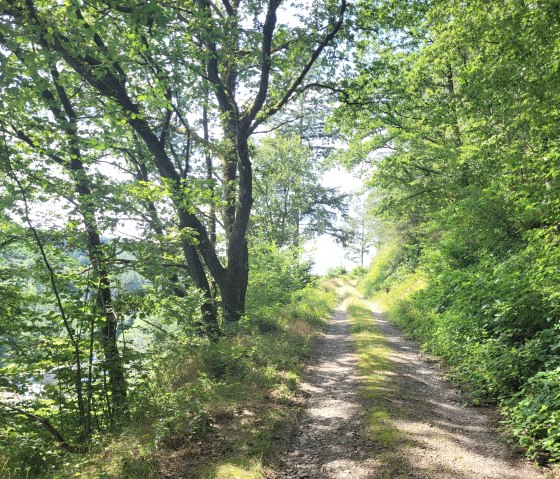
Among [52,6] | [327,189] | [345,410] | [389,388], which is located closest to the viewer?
[345,410]

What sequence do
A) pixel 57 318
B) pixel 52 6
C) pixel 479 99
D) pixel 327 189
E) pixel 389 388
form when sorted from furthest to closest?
pixel 327 189 < pixel 479 99 < pixel 52 6 < pixel 389 388 < pixel 57 318

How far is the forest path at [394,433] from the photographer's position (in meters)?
4.40

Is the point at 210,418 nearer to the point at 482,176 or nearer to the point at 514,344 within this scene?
the point at 514,344

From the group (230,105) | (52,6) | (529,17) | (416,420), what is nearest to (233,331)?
(416,420)

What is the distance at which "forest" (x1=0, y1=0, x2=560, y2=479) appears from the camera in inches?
209

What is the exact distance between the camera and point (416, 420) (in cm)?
569

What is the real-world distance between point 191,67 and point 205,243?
468 centimetres

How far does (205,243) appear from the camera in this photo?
1033cm

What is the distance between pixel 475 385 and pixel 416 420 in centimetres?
177

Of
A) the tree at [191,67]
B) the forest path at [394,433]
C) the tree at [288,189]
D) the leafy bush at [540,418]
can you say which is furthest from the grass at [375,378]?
the tree at [288,189]

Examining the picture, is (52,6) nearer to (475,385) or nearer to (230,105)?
(230,105)

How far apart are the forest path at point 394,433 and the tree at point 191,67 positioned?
4.33 metres

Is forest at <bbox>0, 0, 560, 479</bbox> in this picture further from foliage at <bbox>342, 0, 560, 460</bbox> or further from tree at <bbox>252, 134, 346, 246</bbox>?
tree at <bbox>252, 134, 346, 246</bbox>

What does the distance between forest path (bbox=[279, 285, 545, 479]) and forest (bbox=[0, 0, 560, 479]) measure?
32 centimetres
